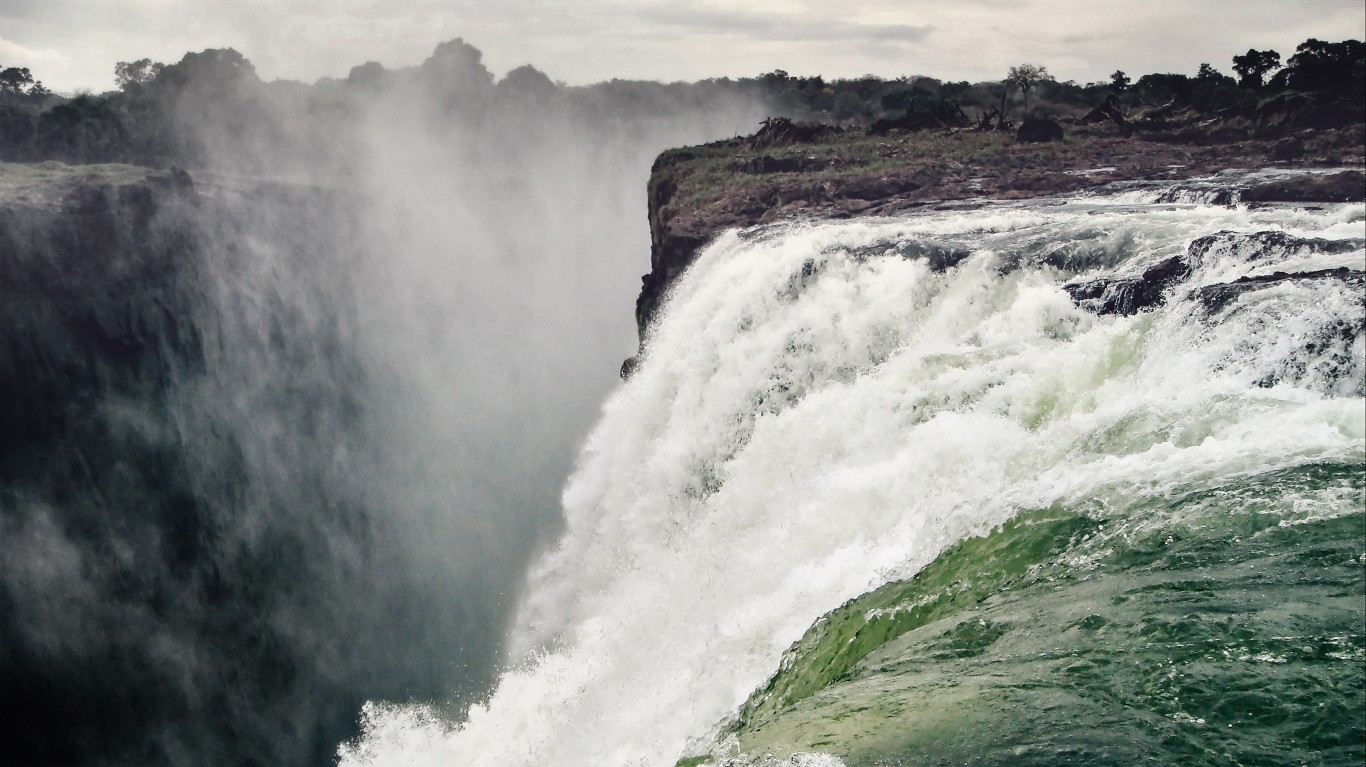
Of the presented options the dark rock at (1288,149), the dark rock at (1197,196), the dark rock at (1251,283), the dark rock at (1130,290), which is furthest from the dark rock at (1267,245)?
the dark rock at (1288,149)

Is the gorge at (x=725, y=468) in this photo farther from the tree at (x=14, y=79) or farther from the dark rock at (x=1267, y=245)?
the tree at (x=14, y=79)

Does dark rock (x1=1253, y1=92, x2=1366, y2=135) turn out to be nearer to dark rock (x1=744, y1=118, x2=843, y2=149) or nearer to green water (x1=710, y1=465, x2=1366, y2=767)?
dark rock (x1=744, y1=118, x2=843, y2=149)

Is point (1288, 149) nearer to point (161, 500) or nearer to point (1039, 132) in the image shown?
point (1039, 132)

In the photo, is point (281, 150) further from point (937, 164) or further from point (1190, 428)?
point (1190, 428)

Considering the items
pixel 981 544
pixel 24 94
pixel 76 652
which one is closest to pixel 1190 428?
pixel 981 544

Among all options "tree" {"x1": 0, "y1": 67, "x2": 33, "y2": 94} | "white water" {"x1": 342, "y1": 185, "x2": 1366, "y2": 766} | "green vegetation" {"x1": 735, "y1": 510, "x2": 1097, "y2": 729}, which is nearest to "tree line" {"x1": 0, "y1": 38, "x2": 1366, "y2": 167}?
"tree" {"x1": 0, "y1": 67, "x2": 33, "y2": 94}

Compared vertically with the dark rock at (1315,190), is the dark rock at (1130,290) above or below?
below
